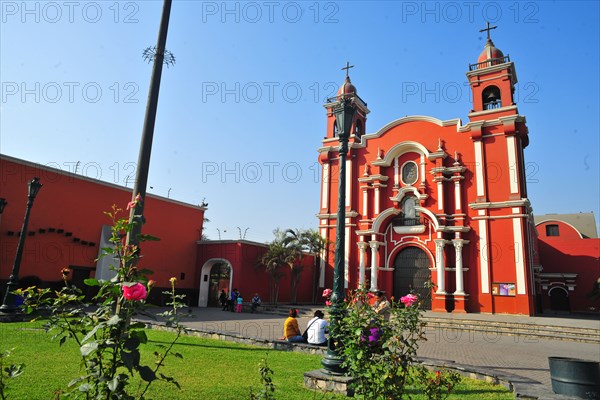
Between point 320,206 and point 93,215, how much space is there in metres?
13.5

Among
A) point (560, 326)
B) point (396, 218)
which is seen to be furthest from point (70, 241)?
point (560, 326)

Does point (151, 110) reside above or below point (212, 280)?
above

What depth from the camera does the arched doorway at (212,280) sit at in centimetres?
2327

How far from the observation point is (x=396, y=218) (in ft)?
77.0

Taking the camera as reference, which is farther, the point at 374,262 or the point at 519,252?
the point at 374,262

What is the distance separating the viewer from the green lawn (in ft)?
15.7

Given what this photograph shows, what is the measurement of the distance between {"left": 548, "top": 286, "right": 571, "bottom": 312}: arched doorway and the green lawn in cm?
2772

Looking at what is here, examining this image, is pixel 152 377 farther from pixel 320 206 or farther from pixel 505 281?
pixel 320 206

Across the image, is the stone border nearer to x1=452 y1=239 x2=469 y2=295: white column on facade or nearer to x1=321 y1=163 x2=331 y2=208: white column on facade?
x1=452 y1=239 x2=469 y2=295: white column on facade

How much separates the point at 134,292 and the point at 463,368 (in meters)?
6.46

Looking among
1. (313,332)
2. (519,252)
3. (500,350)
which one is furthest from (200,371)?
(519,252)

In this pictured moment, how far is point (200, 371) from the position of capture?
611 cm

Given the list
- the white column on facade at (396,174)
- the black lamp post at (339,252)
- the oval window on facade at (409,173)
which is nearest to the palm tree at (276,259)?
the white column on facade at (396,174)

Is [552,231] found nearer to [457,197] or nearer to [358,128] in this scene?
[457,197]
